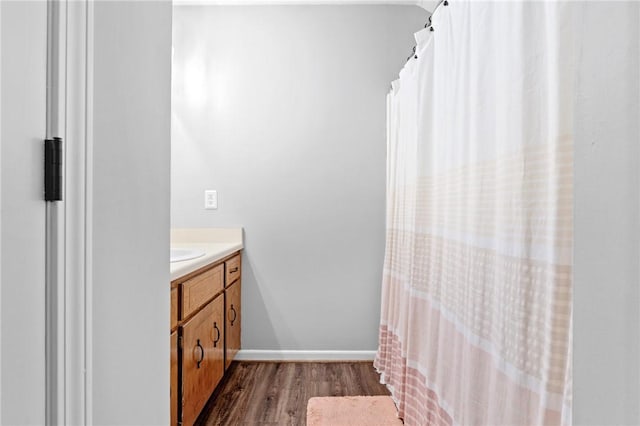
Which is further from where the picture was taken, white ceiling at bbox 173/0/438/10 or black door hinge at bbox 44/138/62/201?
white ceiling at bbox 173/0/438/10

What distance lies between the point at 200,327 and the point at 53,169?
1516 mm

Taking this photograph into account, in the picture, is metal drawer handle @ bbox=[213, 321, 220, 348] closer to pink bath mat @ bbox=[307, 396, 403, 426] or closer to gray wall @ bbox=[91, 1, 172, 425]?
pink bath mat @ bbox=[307, 396, 403, 426]

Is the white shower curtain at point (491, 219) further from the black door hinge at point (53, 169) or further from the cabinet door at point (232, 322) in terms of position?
the cabinet door at point (232, 322)

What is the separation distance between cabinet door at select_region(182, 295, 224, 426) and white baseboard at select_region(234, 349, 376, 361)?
0.53 metres

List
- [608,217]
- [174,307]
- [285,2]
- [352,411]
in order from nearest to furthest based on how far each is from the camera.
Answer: [608,217]
[174,307]
[352,411]
[285,2]

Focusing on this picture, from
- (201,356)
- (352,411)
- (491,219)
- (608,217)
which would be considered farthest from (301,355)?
(608,217)

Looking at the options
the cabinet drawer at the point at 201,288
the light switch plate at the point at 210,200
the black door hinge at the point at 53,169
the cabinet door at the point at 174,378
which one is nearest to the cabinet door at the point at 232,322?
the cabinet drawer at the point at 201,288

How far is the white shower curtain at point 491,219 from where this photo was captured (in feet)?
2.93

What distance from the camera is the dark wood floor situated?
207 centimetres

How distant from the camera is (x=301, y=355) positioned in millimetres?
2840

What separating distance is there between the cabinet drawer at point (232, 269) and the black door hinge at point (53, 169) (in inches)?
76.0

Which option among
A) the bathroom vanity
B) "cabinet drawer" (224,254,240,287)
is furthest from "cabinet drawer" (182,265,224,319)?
"cabinet drawer" (224,254,240,287)

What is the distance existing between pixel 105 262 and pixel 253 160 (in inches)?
90.9

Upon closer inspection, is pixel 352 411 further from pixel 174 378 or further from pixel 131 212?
pixel 131 212
